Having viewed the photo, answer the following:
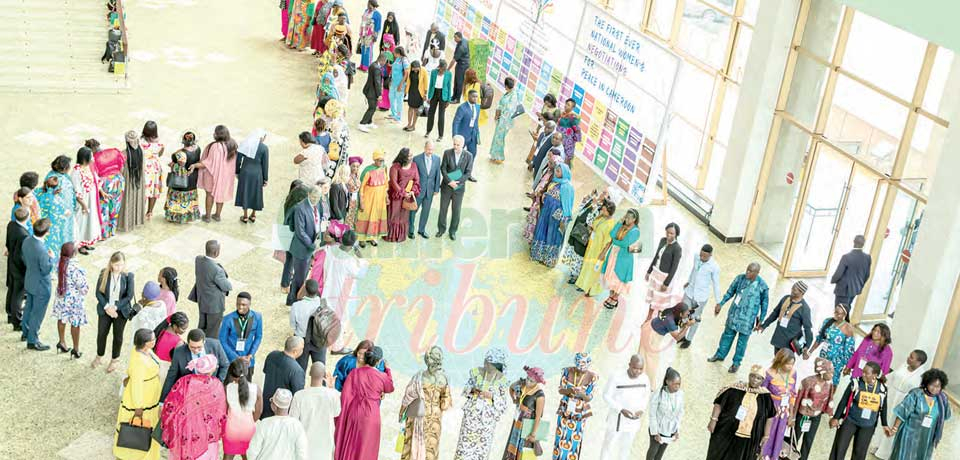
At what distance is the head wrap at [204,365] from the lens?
9320mm

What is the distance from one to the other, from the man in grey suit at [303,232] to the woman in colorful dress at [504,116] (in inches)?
230

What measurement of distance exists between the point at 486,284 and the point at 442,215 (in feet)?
4.72

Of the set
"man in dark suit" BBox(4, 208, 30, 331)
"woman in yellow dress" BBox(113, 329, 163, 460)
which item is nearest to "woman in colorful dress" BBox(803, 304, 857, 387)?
"woman in yellow dress" BBox(113, 329, 163, 460)

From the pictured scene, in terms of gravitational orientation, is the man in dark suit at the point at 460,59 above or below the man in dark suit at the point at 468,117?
above

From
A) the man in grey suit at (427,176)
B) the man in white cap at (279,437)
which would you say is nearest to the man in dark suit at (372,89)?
the man in grey suit at (427,176)

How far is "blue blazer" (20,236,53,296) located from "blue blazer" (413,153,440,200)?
5.15m

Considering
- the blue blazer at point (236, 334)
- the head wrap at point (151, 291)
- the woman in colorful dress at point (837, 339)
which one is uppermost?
the woman in colorful dress at point (837, 339)

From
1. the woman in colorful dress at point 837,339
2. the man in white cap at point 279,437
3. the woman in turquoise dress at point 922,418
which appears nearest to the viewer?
the man in white cap at point 279,437

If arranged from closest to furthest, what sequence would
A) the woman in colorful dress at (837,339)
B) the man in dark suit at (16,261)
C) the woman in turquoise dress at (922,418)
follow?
the woman in turquoise dress at (922,418), the man in dark suit at (16,261), the woman in colorful dress at (837,339)

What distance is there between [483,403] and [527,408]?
1.35 ft

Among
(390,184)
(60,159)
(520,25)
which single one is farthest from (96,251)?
(520,25)

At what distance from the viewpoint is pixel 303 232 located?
12969 mm

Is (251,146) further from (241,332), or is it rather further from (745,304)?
(745,304)

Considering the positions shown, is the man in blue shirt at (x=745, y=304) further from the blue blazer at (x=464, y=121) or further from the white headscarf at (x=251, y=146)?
the white headscarf at (x=251, y=146)
